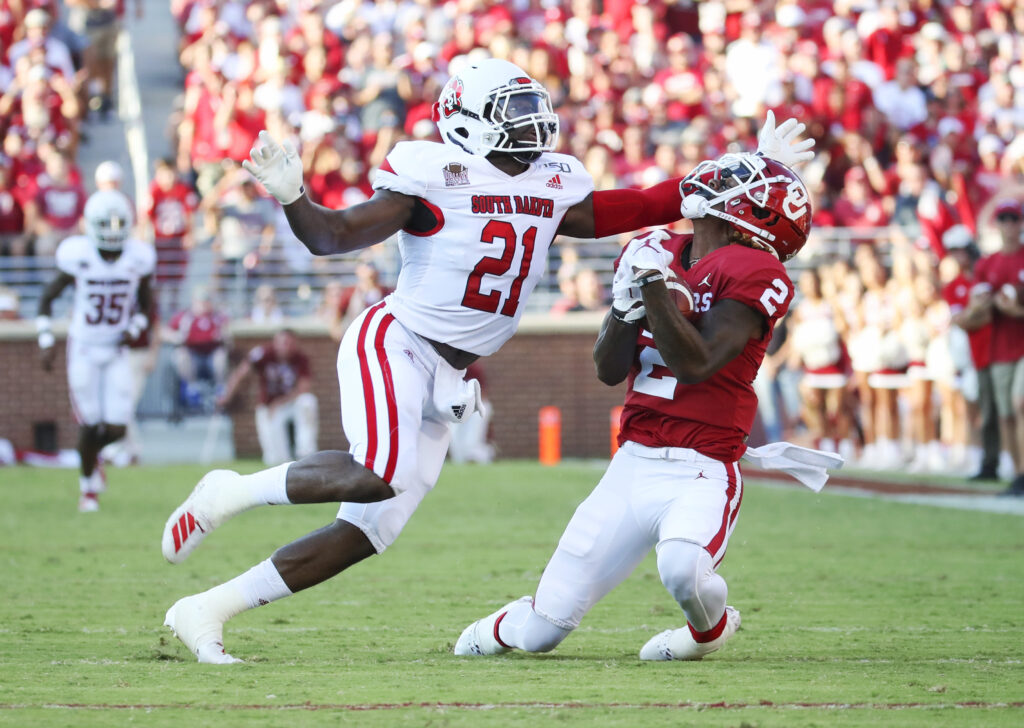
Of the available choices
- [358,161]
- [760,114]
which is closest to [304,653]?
[358,161]

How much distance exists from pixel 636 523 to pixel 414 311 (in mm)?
1023

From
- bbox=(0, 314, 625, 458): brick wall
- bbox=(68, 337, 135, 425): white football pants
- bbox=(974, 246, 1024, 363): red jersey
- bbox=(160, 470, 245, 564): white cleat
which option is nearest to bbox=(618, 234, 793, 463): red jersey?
bbox=(160, 470, 245, 564): white cleat

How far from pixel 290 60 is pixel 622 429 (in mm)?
13633

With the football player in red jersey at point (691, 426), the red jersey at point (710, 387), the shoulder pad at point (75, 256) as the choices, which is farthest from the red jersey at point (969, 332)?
the red jersey at point (710, 387)

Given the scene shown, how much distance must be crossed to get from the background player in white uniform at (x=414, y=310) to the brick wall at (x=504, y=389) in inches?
Answer: 454

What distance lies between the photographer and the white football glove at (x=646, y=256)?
14.8 ft

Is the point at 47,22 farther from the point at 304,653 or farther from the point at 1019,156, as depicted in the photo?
the point at 304,653

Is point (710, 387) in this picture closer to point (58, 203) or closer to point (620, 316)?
point (620, 316)

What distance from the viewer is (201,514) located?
16.1ft

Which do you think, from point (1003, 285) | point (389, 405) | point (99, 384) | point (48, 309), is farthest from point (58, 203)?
point (389, 405)

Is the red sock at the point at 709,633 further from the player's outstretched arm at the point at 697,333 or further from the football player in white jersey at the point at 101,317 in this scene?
the football player in white jersey at the point at 101,317

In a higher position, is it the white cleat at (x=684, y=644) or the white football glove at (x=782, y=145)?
the white football glove at (x=782, y=145)

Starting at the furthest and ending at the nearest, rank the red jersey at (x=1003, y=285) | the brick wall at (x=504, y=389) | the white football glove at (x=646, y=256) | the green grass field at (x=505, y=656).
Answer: the brick wall at (x=504, y=389) < the red jersey at (x=1003, y=285) < the white football glove at (x=646, y=256) < the green grass field at (x=505, y=656)

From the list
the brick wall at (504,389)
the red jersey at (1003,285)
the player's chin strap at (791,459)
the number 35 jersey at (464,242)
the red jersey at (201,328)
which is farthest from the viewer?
the brick wall at (504,389)
